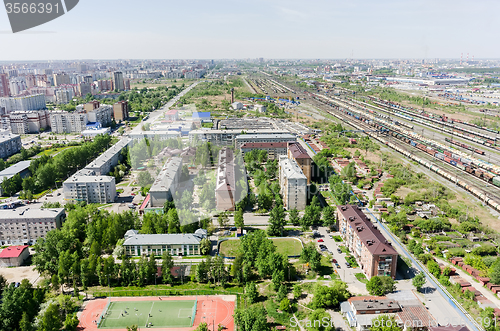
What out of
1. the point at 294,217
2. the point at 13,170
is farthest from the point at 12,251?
the point at 294,217

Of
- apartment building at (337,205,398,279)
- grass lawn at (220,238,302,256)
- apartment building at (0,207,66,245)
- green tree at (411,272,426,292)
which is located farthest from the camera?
apartment building at (0,207,66,245)

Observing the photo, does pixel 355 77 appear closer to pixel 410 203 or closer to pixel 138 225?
pixel 410 203

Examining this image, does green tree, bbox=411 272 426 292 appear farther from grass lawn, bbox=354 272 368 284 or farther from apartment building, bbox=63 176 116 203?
apartment building, bbox=63 176 116 203

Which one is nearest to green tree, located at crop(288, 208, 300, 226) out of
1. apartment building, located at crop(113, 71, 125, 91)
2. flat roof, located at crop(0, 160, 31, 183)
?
flat roof, located at crop(0, 160, 31, 183)

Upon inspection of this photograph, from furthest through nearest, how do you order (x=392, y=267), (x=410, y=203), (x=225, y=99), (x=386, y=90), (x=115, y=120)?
1. (x=386, y=90)
2. (x=225, y=99)
3. (x=115, y=120)
4. (x=410, y=203)
5. (x=392, y=267)

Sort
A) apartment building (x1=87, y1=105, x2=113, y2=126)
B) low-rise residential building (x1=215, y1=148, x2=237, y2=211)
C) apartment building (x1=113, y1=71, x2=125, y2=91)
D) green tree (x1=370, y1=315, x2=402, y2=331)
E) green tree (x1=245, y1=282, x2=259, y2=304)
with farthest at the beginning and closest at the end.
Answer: apartment building (x1=113, y1=71, x2=125, y2=91) → apartment building (x1=87, y1=105, x2=113, y2=126) → low-rise residential building (x1=215, y1=148, x2=237, y2=211) → green tree (x1=245, y1=282, x2=259, y2=304) → green tree (x1=370, y1=315, x2=402, y2=331)

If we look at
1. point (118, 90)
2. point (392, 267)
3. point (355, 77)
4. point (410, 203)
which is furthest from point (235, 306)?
point (355, 77)
